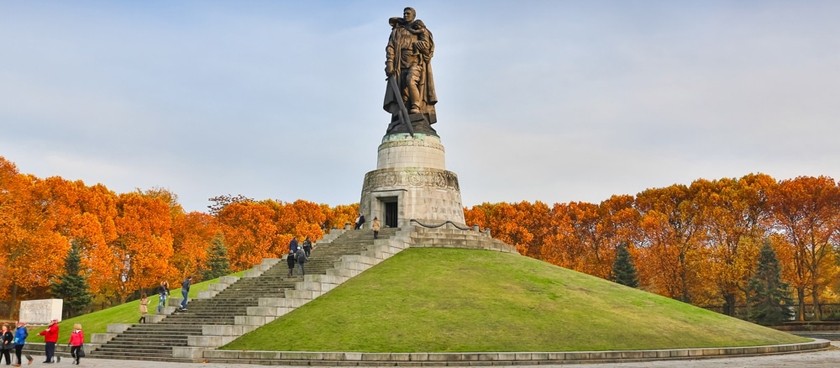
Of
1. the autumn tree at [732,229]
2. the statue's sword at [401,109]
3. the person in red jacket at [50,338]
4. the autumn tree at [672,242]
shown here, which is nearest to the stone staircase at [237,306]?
the person in red jacket at [50,338]

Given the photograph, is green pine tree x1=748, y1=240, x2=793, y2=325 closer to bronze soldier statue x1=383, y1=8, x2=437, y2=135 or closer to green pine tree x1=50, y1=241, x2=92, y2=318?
bronze soldier statue x1=383, y1=8, x2=437, y2=135

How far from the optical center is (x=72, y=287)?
5453 cm

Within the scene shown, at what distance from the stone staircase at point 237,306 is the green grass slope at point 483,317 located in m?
0.57

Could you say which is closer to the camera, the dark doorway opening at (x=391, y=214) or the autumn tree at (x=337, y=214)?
the dark doorway opening at (x=391, y=214)

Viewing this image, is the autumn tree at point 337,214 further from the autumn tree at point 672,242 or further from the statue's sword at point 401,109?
the statue's sword at point 401,109

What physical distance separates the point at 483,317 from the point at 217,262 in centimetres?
4336

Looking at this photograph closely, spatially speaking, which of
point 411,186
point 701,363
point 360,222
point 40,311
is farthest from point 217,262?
point 701,363

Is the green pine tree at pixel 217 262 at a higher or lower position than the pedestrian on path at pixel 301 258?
higher

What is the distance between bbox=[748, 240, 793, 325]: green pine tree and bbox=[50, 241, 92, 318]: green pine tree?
50.8 metres

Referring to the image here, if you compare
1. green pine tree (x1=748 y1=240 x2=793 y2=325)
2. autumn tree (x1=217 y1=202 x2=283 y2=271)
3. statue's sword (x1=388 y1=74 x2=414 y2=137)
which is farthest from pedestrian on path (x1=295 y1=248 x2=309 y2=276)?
autumn tree (x1=217 y1=202 x2=283 y2=271)

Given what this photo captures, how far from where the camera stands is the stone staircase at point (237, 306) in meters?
27.9

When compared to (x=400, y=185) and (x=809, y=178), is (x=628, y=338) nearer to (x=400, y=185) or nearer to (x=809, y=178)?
(x=400, y=185)

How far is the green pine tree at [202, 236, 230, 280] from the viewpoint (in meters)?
66.1

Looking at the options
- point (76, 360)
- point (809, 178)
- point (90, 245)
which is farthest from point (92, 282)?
point (809, 178)
